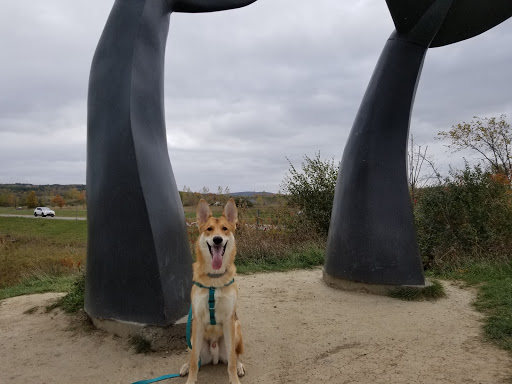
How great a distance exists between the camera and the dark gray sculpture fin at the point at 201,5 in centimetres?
586

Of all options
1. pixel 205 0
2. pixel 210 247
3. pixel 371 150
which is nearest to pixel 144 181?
pixel 210 247

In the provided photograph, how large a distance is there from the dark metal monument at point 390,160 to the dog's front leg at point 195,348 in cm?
396

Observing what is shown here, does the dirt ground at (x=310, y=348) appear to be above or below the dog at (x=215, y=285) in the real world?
below

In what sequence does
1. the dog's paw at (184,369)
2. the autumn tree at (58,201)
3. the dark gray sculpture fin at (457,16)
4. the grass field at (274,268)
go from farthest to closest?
1. the autumn tree at (58,201)
2. the dark gray sculpture fin at (457,16)
3. the grass field at (274,268)
4. the dog's paw at (184,369)

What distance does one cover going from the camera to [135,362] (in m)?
4.20

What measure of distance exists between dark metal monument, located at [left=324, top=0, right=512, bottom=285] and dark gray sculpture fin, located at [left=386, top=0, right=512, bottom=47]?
0.05 ft

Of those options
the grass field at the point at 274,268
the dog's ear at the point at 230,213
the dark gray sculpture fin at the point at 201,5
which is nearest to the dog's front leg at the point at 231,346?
the dog's ear at the point at 230,213

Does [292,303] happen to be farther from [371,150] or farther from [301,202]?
[301,202]

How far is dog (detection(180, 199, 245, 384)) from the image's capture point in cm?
341

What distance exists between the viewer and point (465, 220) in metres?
10.1

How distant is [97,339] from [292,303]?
9.86 feet

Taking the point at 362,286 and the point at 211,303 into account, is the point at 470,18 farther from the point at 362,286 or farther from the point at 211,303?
the point at 211,303

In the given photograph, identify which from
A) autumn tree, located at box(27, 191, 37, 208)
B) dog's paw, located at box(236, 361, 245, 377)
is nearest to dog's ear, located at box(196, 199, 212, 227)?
dog's paw, located at box(236, 361, 245, 377)

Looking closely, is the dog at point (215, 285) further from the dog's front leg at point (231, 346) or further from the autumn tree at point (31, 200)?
the autumn tree at point (31, 200)
